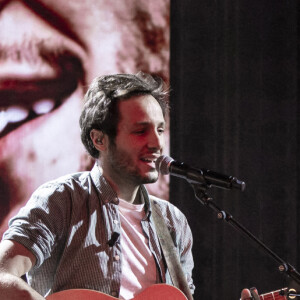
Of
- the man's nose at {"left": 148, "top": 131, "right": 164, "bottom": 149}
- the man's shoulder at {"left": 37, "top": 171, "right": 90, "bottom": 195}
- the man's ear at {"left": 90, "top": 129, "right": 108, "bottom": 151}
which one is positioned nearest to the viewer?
the man's shoulder at {"left": 37, "top": 171, "right": 90, "bottom": 195}

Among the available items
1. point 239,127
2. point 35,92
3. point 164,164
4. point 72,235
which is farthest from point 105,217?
point 239,127

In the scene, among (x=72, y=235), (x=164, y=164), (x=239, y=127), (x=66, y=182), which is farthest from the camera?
(x=239, y=127)

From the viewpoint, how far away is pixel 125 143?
2.47 meters

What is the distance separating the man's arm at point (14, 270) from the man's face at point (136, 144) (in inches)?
24.3

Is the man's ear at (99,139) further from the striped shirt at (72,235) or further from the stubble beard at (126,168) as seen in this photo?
the striped shirt at (72,235)

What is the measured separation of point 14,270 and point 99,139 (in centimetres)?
83

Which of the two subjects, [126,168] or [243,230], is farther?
[126,168]

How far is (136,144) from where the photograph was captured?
2445mm

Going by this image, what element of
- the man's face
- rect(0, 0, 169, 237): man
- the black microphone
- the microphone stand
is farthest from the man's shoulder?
rect(0, 0, 169, 237): man

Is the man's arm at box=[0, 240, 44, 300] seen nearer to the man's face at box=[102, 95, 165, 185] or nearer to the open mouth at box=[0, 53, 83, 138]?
the man's face at box=[102, 95, 165, 185]

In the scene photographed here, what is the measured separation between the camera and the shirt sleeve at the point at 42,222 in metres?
2.06

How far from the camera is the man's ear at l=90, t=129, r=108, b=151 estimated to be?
8.46ft

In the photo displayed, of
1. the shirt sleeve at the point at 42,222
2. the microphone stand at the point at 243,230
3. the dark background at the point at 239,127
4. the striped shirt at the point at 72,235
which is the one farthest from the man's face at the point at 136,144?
the dark background at the point at 239,127

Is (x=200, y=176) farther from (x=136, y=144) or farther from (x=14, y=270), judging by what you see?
(x=14, y=270)
